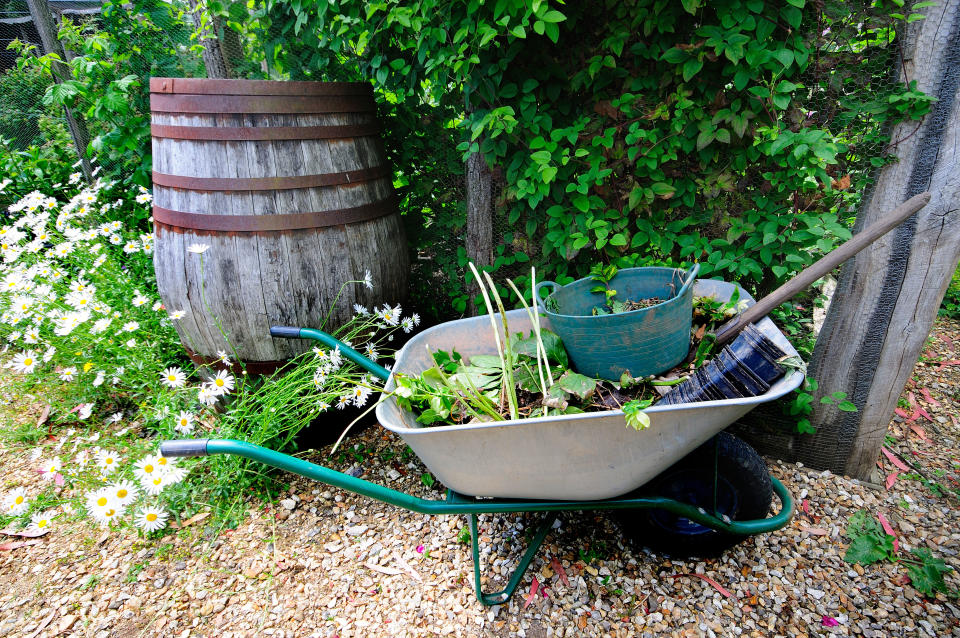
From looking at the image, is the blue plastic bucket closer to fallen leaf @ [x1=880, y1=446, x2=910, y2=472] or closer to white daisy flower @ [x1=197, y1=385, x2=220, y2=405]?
white daisy flower @ [x1=197, y1=385, x2=220, y2=405]

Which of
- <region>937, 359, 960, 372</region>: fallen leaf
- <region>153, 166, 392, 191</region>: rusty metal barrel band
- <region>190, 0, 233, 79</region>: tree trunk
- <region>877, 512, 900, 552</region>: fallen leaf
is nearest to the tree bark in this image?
<region>190, 0, 233, 79</region>: tree trunk

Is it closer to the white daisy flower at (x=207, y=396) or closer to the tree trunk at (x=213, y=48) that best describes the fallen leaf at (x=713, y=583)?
the white daisy flower at (x=207, y=396)

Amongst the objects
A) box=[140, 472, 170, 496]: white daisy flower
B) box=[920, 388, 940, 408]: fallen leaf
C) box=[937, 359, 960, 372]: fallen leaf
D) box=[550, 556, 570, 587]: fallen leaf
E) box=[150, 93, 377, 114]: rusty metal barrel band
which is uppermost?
box=[150, 93, 377, 114]: rusty metal barrel band

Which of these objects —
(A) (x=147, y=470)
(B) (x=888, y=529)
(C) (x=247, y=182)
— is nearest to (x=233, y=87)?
(C) (x=247, y=182)

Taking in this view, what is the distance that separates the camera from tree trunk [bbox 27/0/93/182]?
3367mm

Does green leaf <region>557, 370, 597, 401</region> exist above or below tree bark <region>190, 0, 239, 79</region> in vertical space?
below

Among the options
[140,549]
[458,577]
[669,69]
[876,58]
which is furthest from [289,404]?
[876,58]

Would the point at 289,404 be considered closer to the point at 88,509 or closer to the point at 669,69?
the point at 88,509

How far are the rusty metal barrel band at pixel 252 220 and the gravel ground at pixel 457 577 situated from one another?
1063 mm

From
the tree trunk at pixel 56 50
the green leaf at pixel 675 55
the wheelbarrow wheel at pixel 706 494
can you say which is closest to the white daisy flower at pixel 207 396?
the wheelbarrow wheel at pixel 706 494

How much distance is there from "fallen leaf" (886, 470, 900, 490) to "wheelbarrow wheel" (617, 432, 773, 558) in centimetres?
74

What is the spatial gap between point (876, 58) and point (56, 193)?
4788 millimetres

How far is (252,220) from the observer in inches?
71.5

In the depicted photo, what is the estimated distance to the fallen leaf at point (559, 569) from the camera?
161 centimetres
